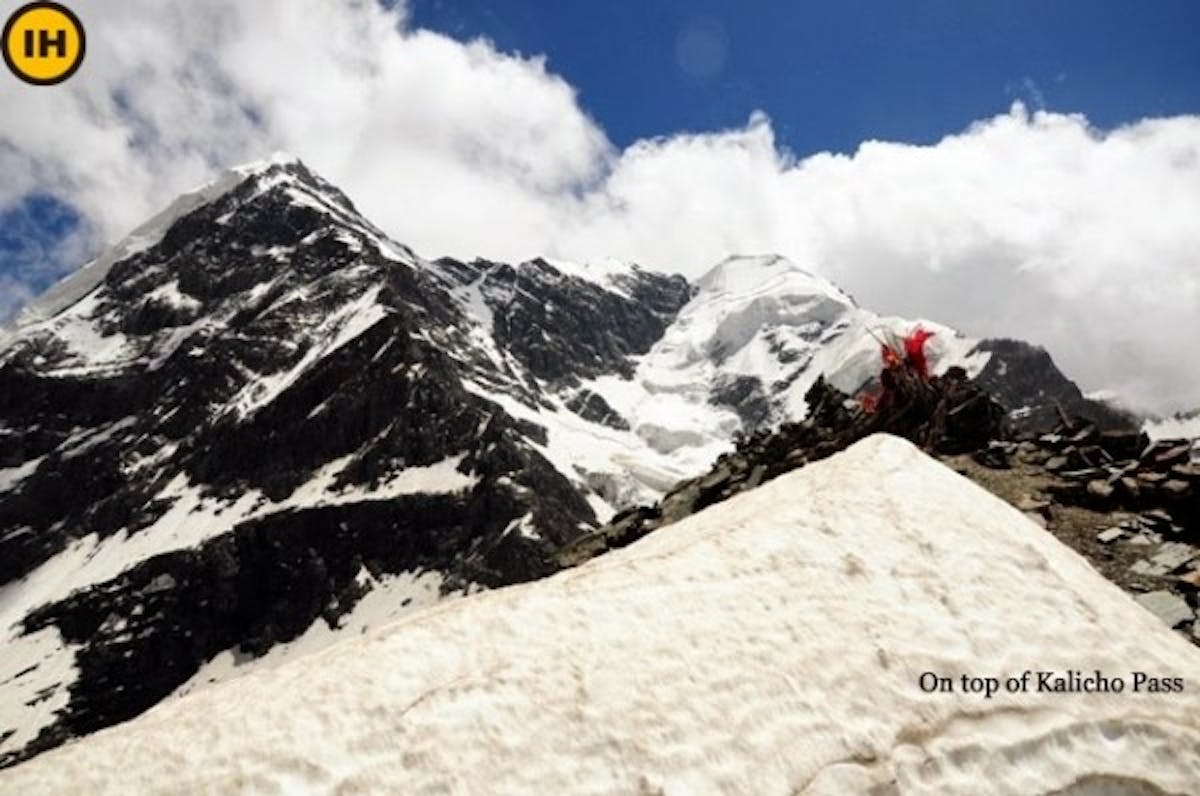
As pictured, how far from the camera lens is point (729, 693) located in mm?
4145

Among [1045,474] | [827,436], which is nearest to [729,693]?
[1045,474]

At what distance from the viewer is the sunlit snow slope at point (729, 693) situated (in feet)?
12.3

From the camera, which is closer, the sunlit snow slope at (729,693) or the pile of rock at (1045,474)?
the sunlit snow slope at (729,693)

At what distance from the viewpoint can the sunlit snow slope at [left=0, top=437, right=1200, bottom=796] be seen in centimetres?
375

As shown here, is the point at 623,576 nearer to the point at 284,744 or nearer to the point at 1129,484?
the point at 284,744

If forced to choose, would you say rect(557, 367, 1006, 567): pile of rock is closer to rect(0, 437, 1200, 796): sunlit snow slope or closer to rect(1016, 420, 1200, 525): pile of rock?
rect(1016, 420, 1200, 525): pile of rock

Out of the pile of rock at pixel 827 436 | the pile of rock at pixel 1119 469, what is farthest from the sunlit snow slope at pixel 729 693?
the pile of rock at pixel 827 436

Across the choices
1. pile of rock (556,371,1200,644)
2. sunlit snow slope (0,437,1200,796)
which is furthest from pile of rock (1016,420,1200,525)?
sunlit snow slope (0,437,1200,796)

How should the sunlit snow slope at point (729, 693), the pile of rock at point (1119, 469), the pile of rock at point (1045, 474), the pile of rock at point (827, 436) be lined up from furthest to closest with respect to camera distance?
the pile of rock at point (827, 436) < the pile of rock at point (1119, 469) < the pile of rock at point (1045, 474) < the sunlit snow slope at point (729, 693)

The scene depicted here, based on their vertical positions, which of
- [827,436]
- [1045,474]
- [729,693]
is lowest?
[729,693]

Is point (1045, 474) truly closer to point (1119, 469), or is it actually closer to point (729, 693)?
point (1119, 469)

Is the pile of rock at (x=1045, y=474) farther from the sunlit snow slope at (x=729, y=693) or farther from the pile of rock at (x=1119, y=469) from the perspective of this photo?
the sunlit snow slope at (x=729, y=693)

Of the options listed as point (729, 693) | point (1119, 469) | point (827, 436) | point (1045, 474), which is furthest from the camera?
point (827, 436)

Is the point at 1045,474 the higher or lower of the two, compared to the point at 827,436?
lower
